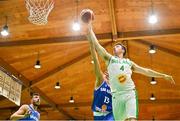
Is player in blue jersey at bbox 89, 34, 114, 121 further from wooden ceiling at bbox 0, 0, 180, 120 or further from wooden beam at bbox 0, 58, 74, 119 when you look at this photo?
wooden beam at bbox 0, 58, 74, 119

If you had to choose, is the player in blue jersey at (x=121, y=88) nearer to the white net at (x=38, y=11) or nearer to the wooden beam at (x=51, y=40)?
the white net at (x=38, y=11)

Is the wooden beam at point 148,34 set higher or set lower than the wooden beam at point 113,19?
lower

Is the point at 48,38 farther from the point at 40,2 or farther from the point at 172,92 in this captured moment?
the point at 172,92

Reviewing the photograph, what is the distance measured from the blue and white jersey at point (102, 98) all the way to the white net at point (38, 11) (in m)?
3.38

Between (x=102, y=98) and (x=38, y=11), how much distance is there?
3.80m

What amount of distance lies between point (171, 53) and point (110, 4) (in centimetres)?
369

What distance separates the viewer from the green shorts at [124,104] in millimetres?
3793

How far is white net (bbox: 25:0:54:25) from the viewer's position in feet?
24.2

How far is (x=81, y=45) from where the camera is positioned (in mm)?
11727

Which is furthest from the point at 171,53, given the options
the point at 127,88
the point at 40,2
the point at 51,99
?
the point at 127,88

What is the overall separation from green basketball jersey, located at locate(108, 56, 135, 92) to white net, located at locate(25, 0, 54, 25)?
3.63m

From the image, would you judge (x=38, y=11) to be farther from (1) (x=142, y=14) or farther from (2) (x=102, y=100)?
(2) (x=102, y=100)

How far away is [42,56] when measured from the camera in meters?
12.3

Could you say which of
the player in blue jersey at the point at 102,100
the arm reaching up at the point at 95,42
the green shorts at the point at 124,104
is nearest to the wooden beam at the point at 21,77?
the player in blue jersey at the point at 102,100
